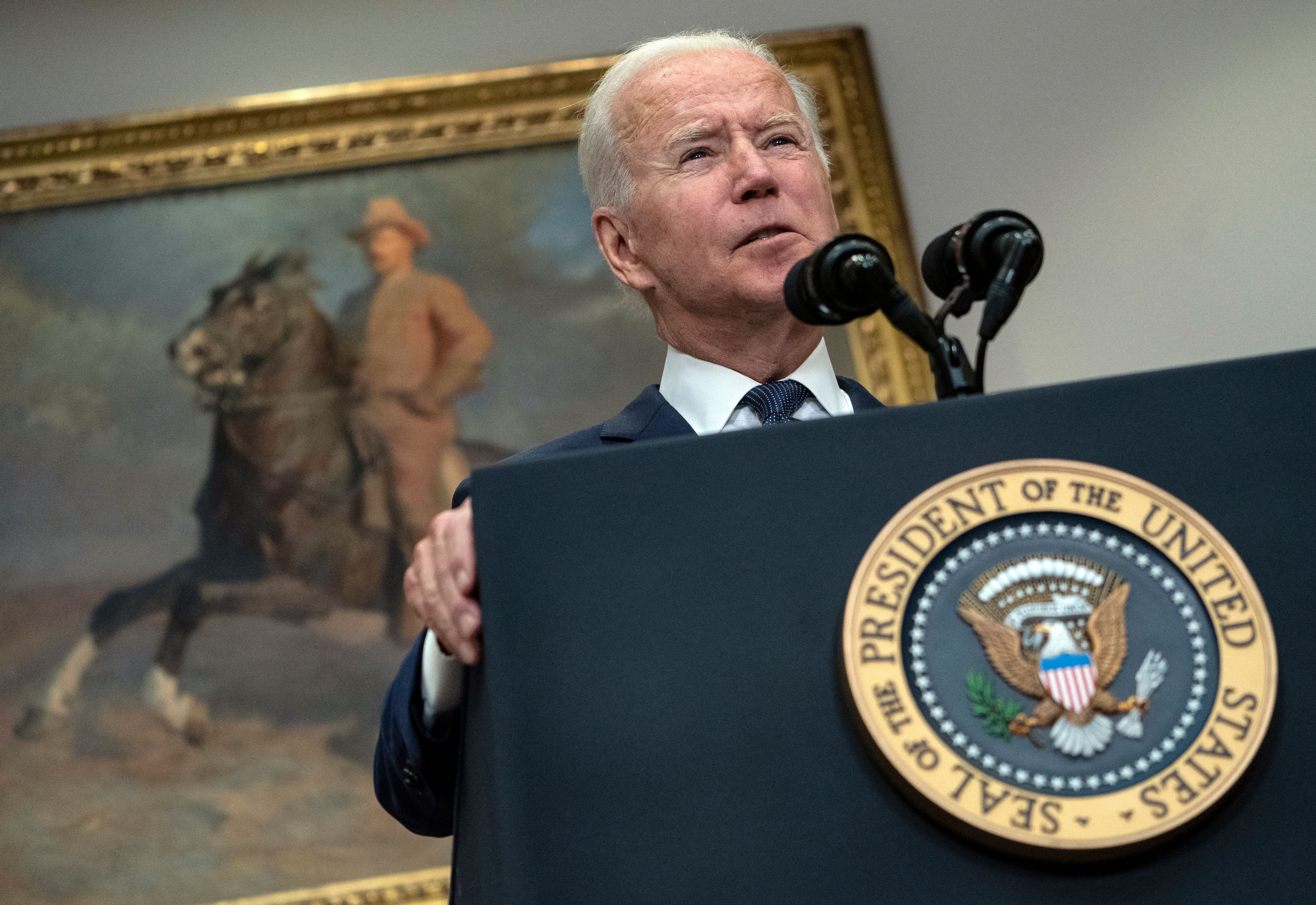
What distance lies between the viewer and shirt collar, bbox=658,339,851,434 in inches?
64.9

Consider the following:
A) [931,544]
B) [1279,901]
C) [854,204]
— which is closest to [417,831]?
[931,544]

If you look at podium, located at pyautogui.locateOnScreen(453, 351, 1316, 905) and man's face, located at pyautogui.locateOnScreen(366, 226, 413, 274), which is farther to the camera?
man's face, located at pyautogui.locateOnScreen(366, 226, 413, 274)

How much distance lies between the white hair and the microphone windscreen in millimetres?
673

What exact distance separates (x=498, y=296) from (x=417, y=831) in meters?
2.40

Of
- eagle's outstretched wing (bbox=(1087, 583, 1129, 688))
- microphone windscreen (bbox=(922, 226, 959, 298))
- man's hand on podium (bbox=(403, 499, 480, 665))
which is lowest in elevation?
eagle's outstretched wing (bbox=(1087, 583, 1129, 688))

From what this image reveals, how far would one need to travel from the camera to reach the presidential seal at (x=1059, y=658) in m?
0.89

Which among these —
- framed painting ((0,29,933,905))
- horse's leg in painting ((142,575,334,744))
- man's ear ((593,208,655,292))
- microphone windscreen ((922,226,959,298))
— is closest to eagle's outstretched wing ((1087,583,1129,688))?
microphone windscreen ((922,226,959,298))

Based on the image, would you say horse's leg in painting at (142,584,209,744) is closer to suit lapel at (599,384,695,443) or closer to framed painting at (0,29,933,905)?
framed painting at (0,29,933,905)

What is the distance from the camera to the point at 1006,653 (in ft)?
3.02

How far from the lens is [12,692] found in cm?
347

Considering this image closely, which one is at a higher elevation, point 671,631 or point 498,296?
point 498,296

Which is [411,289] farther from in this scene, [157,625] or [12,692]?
[12,692]

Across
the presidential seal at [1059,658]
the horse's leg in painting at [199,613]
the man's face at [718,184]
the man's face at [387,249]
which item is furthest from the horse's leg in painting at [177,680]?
the presidential seal at [1059,658]

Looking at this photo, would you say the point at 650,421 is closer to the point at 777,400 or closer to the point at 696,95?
the point at 777,400
